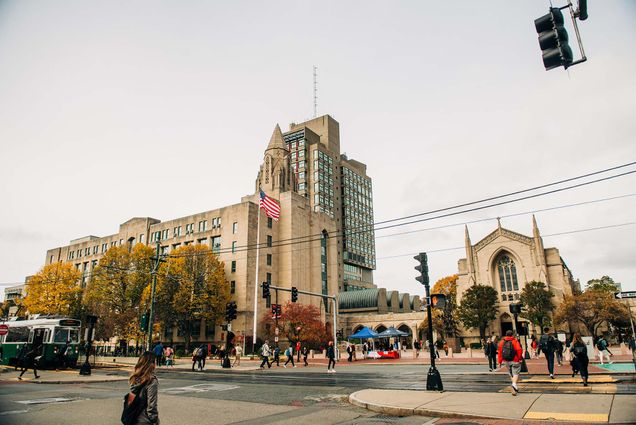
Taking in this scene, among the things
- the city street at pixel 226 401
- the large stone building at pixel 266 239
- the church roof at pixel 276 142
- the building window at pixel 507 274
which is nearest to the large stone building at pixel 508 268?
the building window at pixel 507 274

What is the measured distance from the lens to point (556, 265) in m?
65.0

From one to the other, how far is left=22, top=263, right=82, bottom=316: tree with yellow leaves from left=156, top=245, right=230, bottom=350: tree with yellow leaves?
54.2ft

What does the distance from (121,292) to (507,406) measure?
171 ft

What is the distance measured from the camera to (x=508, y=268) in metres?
69.3

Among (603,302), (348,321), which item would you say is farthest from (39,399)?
(348,321)

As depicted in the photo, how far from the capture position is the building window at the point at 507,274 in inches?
2687

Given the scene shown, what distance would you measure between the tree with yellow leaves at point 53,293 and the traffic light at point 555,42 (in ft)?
213

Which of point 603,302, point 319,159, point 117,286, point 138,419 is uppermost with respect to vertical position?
point 319,159

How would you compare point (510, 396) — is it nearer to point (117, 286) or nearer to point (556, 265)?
point (117, 286)

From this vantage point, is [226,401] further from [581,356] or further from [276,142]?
[276,142]

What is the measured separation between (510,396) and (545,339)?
802 centimetres

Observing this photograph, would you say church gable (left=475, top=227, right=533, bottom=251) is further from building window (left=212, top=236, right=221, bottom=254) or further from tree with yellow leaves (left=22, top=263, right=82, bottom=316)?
tree with yellow leaves (left=22, top=263, right=82, bottom=316)

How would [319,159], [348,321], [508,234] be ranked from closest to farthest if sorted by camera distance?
1. [508,234]
2. [348,321]
3. [319,159]

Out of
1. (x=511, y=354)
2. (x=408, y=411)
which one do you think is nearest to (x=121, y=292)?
(x=408, y=411)
